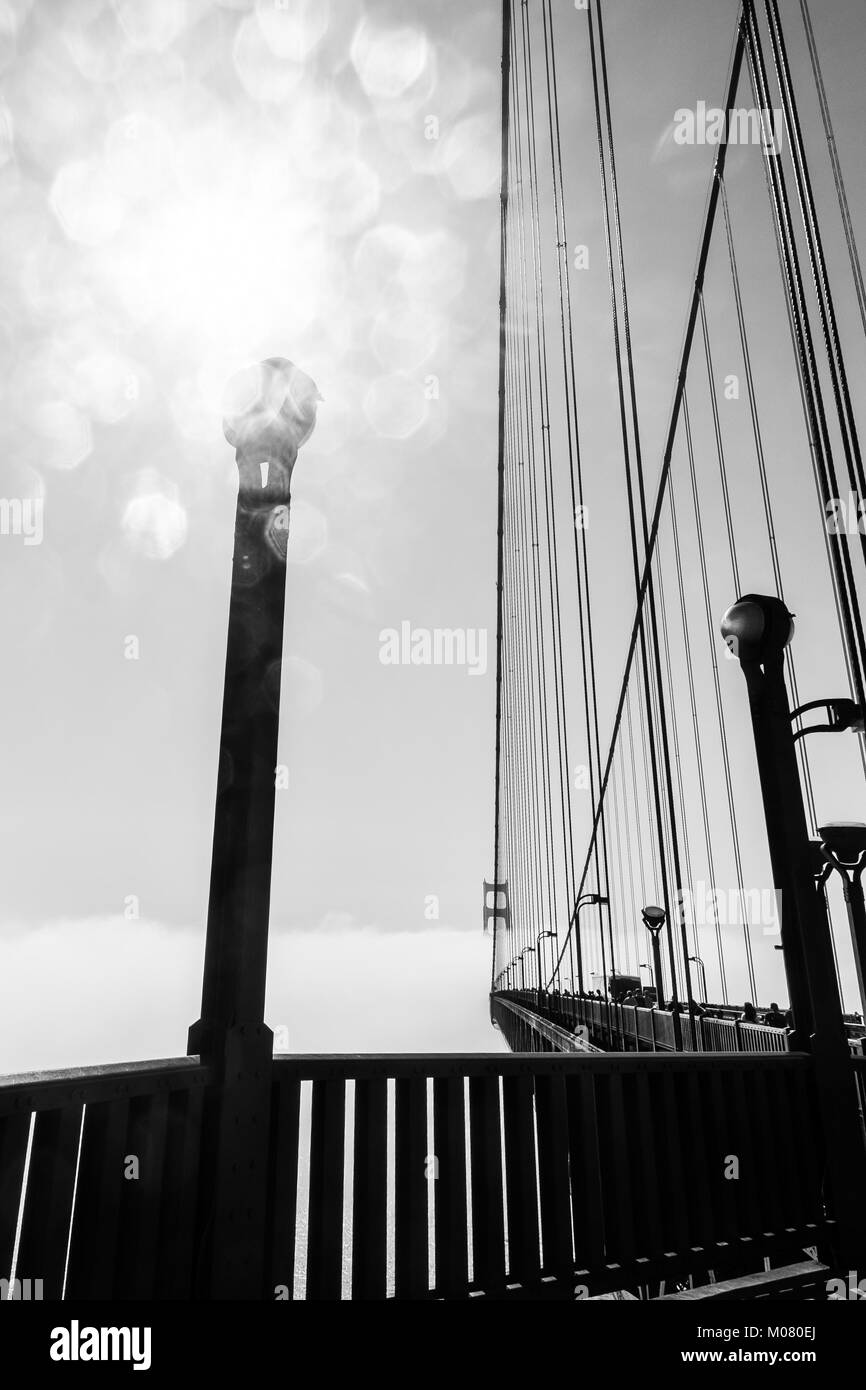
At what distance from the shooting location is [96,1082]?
1834 mm

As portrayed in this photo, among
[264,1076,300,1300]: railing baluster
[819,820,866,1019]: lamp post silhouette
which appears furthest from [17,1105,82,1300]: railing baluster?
[819,820,866,1019]: lamp post silhouette

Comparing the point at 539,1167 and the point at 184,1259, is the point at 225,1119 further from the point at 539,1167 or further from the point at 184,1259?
the point at 539,1167

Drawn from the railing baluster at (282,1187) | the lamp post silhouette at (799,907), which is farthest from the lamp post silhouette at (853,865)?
the railing baluster at (282,1187)

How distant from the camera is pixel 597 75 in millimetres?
10984

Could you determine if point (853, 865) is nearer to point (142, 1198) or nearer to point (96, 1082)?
point (142, 1198)

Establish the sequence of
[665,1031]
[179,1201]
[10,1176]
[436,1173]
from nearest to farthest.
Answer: [10,1176] → [179,1201] → [436,1173] → [665,1031]

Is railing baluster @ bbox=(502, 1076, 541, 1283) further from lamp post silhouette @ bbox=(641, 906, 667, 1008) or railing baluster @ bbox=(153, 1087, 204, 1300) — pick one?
lamp post silhouette @ bbox=(641, 906, 667, 1008)

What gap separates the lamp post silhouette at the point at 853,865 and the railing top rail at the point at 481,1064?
341 centimetres

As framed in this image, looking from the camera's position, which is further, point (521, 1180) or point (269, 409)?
point (269, 409)

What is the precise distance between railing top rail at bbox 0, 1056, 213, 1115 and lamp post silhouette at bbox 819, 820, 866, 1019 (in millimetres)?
5520

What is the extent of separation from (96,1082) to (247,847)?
Result: 0.73 metres

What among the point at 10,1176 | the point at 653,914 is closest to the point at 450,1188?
the point at 10,1176

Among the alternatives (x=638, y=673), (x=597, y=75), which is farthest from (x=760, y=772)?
(x=638, y=673)
